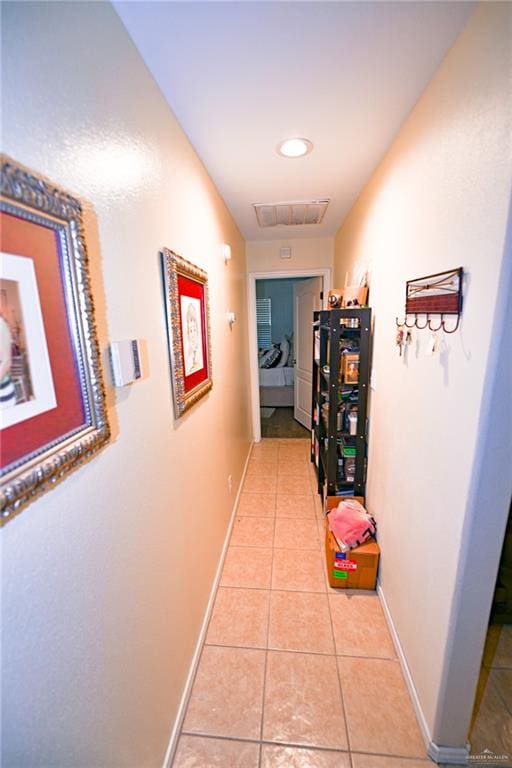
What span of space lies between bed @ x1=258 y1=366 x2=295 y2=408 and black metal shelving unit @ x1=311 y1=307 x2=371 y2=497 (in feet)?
9.96

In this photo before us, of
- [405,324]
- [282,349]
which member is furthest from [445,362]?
[282,349]

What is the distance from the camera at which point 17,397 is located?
1.70 ft

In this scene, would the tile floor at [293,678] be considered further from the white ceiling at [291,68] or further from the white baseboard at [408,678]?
the white ceiling at [291,68]

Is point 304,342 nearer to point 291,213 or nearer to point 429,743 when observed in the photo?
point 291,213

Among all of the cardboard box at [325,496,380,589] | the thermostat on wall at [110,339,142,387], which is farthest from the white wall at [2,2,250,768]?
the cardboard box at [325,496,380,589]

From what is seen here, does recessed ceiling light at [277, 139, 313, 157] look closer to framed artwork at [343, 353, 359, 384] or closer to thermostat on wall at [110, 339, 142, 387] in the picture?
framed artwork at [343, 353, 359, 384]

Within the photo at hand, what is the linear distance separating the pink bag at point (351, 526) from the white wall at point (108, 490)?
877 millimetres

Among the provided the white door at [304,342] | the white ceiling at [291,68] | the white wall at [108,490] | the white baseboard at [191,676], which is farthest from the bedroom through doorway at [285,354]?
the white wall at [108,490]

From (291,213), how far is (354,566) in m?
2.69

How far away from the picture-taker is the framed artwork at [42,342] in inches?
19.6

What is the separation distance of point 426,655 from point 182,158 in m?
2.36

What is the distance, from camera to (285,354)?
19.6 ft

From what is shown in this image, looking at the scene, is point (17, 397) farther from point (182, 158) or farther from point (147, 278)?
point (182, 158)

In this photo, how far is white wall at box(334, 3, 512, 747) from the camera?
2.71ft
